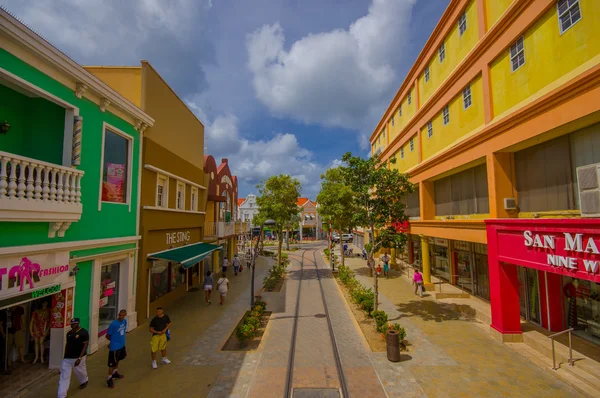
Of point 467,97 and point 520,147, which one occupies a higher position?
point 467,97

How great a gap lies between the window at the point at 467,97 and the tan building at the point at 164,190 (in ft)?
46.9

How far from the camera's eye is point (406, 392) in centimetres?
740

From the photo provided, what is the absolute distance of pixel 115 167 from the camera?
36.6 ft

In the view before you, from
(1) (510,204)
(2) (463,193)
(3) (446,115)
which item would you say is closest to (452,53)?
(3) (446,115)

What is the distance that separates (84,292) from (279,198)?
1714 centimetres

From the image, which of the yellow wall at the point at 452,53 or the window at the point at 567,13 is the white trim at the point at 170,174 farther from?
the window at the point at 567,13

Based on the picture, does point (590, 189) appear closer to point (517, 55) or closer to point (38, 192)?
point (517, 55)

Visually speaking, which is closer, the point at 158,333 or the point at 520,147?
the point at 158,333

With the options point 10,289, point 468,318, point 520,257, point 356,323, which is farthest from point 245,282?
point 520,257

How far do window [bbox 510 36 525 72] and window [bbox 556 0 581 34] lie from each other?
1.41 m

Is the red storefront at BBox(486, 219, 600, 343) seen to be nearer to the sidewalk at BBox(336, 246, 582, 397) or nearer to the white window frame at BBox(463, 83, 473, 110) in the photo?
the sidewalk at BBox(336, 246, 582, 397)

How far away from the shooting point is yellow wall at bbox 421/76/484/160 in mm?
12422

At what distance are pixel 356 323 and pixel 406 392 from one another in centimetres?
543

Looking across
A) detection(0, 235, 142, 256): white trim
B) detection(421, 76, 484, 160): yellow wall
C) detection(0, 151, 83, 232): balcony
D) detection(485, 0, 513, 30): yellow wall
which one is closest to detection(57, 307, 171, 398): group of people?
detection(0, 235, 142, 256): white trim
